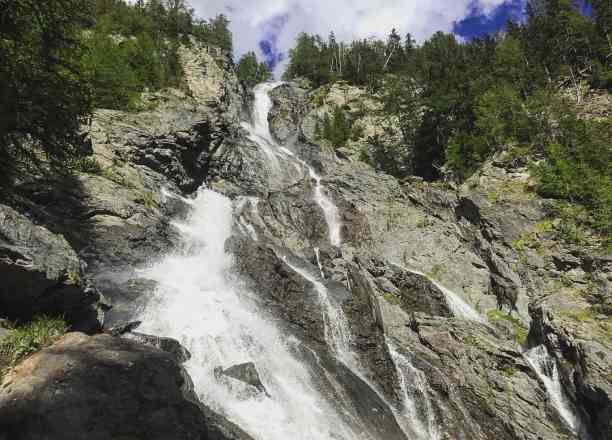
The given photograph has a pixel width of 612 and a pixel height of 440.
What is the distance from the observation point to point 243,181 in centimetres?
3644

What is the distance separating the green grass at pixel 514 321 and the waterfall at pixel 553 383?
173 centimetres

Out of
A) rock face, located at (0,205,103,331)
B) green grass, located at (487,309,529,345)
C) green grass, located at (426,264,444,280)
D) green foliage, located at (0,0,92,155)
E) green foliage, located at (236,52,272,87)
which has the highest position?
green foliage, located at (236,52,272,87)

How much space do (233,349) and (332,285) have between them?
26.6 ft

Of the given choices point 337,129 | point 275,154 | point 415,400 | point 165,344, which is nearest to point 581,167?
point 415,400

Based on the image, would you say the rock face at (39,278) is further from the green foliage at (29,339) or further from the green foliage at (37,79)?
the green foliage at (37,79)

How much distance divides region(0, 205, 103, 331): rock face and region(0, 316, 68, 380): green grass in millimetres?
529

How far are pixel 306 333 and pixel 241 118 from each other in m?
42.1

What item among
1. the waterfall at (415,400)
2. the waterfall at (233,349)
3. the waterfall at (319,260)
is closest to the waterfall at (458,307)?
the waterfall at (319,260)

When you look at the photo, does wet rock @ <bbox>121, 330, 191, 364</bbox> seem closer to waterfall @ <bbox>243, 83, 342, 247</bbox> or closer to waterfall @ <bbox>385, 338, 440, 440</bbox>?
waterfall @ <bbox>385, 338, 440, 440</bbox>

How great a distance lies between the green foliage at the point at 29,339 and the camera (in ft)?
23.3

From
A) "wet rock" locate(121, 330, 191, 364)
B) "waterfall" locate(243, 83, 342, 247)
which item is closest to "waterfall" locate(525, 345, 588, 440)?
"waterfall" locate(243, 83, 342, 247)

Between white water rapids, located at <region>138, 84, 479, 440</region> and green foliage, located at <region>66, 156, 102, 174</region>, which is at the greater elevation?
green foliage, located at <region>66, 156, 102, 174</region>

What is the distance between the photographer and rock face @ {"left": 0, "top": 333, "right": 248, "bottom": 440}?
19.0 ft

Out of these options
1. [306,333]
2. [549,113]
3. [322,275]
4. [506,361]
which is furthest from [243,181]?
[549,113]
